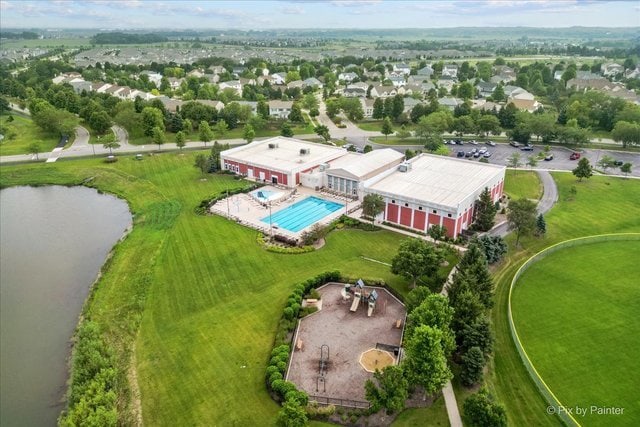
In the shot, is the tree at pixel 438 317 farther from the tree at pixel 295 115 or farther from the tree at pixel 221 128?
the tree at pixel 295 115

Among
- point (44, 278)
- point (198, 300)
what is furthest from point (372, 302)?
point (44, 278)

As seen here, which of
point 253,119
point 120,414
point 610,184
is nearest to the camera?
point 120,414

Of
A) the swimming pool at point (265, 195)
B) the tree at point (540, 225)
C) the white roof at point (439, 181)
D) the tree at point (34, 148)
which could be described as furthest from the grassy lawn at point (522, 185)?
the tree at point (34, 148)

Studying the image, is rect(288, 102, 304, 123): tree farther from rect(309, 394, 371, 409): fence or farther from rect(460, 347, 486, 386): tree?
rect(309, 394, 371, 409): fence

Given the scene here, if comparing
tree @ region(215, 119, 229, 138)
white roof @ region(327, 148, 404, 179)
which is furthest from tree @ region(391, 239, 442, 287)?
tree @ region(215, 119, 229, 138)

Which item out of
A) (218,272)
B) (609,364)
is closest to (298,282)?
(218,272)

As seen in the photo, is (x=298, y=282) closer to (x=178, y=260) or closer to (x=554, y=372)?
(x=178, y=260)
